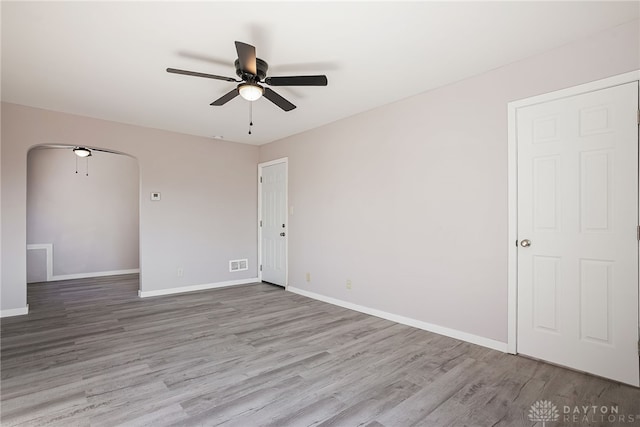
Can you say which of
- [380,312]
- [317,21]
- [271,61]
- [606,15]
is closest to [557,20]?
[606,15]

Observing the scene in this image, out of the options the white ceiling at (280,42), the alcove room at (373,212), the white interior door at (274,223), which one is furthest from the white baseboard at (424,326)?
the white ceiling at (280,42)

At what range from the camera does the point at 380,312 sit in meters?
3.89

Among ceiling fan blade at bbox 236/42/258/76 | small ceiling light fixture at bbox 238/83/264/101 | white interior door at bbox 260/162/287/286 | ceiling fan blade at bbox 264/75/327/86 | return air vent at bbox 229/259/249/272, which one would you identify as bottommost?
return air vent at bbox 229/259/249/272

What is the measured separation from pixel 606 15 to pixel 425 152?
1690 millimetres

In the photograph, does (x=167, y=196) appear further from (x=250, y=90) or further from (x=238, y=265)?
(x=250, y=90)

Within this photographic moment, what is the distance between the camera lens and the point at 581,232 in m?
2.46

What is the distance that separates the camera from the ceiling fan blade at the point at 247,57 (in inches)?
82.5

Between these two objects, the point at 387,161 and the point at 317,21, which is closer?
the point at 317,21

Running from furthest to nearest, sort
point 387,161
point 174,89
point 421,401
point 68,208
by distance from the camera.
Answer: point 68,208, point 387,161, point 174,89, point 421,401

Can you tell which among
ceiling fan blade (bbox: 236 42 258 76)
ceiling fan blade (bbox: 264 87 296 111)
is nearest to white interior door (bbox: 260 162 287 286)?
ceiling fan blade (bbox: 264 87 296 111)

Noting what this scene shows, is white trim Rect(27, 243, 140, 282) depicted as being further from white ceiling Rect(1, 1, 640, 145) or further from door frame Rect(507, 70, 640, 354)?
door frame Rect(507, 70, 640, 354)

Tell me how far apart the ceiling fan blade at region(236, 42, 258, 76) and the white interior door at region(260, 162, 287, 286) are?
10.3ft

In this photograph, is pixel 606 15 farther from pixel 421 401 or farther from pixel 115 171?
pixel 115 171

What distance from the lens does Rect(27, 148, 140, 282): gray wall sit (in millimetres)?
6016
